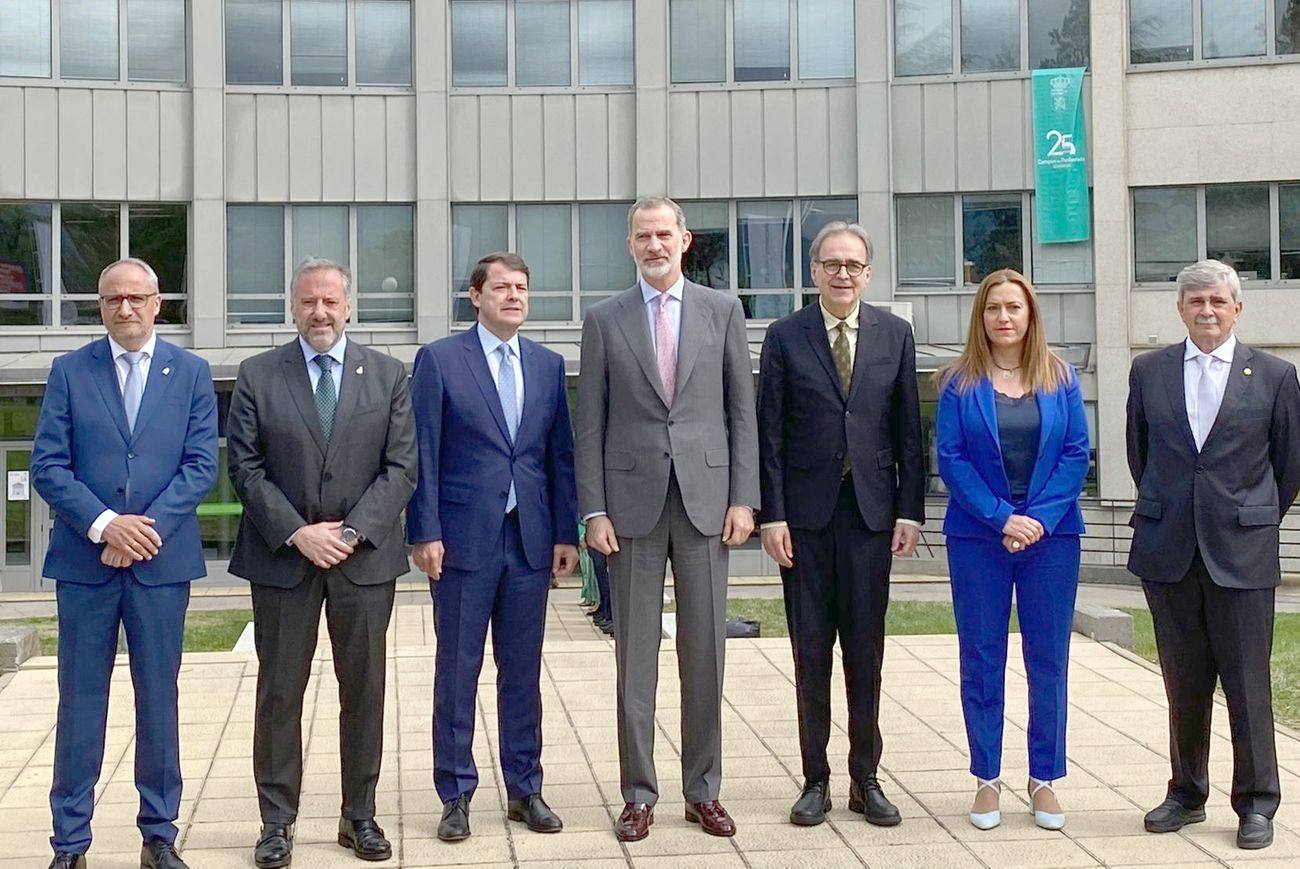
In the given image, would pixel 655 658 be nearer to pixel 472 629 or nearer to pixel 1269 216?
pixel 472 629

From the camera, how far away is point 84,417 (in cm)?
527

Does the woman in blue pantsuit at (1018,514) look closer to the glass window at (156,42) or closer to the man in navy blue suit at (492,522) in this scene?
the man in navy blue suit at (492,522)

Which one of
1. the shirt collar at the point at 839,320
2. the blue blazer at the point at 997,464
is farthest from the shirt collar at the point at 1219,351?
the shirt collar at the point at 839,320

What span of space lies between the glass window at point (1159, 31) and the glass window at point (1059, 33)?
2.40ft

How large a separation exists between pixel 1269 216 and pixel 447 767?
2042cm

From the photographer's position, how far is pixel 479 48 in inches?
923

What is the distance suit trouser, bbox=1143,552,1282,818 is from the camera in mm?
5641

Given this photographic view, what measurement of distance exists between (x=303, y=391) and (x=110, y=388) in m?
0.68

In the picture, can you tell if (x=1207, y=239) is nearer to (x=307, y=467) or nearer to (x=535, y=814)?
(x=535, y=814)

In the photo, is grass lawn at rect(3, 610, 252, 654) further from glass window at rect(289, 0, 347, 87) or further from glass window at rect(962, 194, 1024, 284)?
glass window at rect(962, 194, 1024, 284)

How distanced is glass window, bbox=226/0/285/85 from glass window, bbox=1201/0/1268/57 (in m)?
14.4

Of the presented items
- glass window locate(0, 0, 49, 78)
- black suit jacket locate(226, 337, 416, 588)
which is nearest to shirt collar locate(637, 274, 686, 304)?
black suit jacket locate(226, 337, 416, 588)

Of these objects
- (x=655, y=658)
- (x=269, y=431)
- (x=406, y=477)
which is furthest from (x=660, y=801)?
(x=269, y=431)

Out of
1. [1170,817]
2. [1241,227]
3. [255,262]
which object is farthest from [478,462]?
[1241,227]
